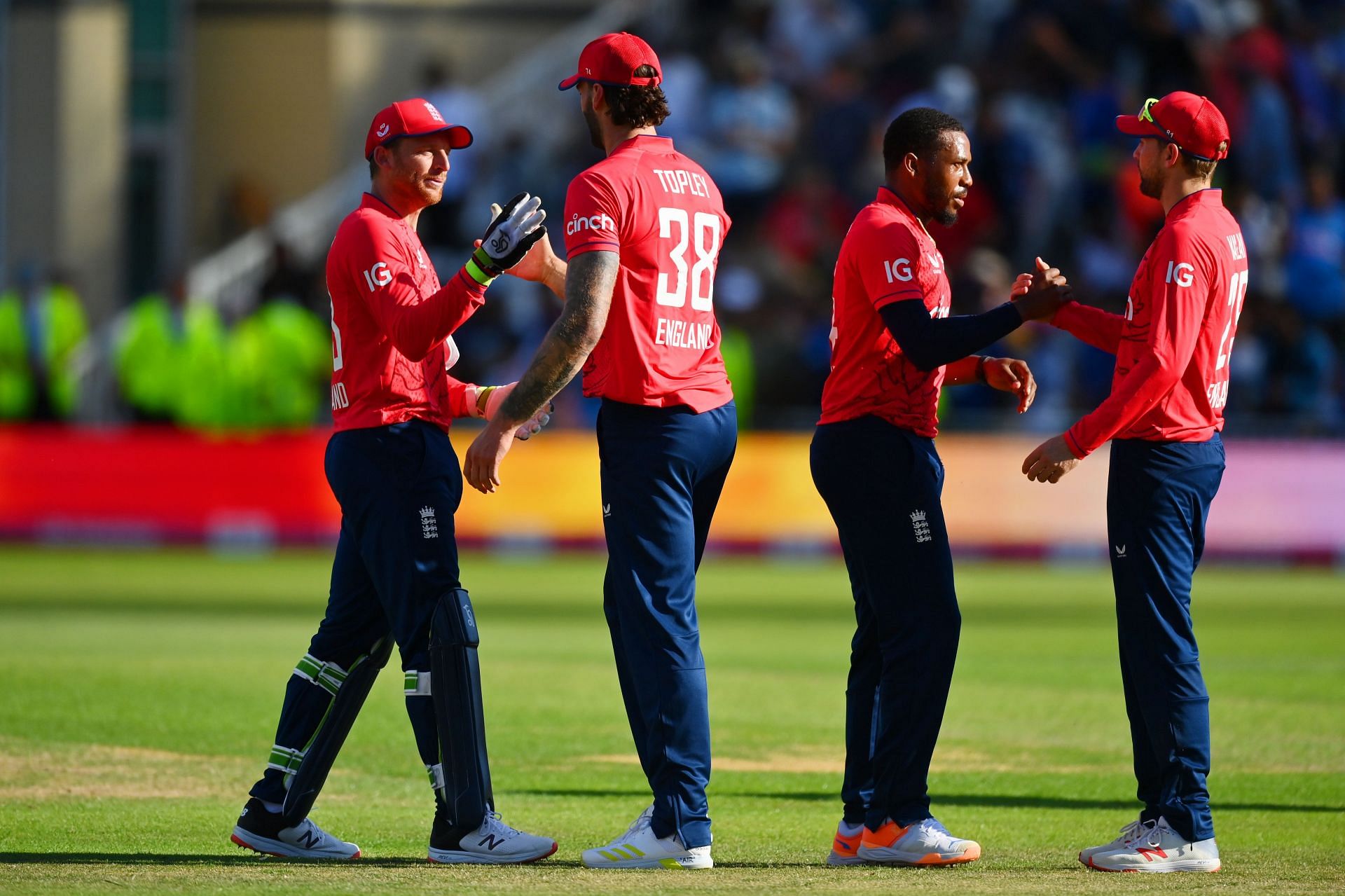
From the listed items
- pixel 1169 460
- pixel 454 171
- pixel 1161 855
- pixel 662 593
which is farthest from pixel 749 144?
pixel 1161 855

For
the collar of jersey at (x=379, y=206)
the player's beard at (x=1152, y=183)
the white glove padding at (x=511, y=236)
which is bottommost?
the white glove padding at (x=511, y=236)

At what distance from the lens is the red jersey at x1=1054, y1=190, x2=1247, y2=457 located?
7422 mm

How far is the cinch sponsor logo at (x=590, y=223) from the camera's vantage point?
734 centimetres

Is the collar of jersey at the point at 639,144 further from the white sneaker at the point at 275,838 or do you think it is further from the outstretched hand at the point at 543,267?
the white sneaker at the point at 275,838

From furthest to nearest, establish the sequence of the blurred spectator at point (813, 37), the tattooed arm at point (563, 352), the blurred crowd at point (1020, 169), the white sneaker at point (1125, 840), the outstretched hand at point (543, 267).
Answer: the blurred spectator at point (813, 37) → the blurred crowd at point (1020, 169) → the outstretched hand at point (543, 267) → the white sneaker at point (1125, 840) → the tattooed arm at point (563, 352)

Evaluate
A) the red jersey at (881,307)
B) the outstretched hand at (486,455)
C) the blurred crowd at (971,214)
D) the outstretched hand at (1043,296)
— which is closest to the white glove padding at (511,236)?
the outstretched hand at (486,455)

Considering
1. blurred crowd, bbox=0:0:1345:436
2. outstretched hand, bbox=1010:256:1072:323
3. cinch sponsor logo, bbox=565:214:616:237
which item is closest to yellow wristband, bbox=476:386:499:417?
cinch sponsor logo, bbox=565:214:616:237

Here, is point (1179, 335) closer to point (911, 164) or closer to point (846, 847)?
point (911, 164)

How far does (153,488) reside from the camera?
2369cm

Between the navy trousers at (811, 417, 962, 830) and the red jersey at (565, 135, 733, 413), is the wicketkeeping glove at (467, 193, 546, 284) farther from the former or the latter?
the navy trousers at (811, 417, 962, 830)

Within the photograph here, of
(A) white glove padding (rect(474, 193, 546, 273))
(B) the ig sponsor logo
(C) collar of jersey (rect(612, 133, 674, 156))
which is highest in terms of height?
(C) collar of jersey (rect(612, 133, 674, 156))

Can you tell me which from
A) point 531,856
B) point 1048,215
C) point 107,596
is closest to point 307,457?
point 107,596

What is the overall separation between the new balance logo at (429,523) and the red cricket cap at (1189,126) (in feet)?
9.36

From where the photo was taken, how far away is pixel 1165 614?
7.59 m
